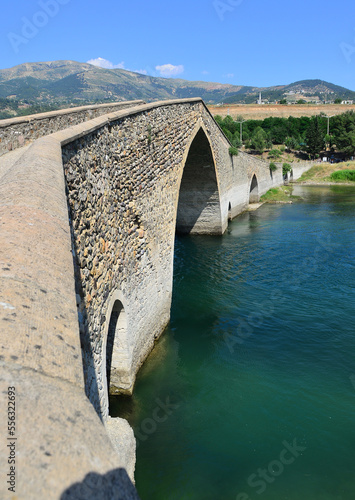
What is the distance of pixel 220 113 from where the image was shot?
69.2 m

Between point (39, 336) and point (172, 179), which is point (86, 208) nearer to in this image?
point (39, 336)

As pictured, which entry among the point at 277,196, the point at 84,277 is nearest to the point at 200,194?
the point at 84,277

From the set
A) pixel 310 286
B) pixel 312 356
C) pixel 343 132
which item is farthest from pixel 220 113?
pixel 312 356

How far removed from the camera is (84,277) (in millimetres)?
4504

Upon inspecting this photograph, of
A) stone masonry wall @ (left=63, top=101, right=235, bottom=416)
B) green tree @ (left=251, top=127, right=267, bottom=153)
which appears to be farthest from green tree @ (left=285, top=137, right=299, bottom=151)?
stone masonry wall @ (left=63, top=101, right=235, bottom=416)

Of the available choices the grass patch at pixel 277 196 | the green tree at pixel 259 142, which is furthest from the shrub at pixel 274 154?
the grass patch at pixel 277 196

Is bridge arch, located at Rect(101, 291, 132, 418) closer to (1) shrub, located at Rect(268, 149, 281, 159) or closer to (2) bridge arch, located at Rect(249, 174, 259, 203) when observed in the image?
(2) bridge arch, located at Rect(249, 174, 259, 203)

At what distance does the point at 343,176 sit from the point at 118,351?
4320 centimetres

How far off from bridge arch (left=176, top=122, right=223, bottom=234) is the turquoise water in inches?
200

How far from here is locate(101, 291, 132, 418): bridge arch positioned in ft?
22.2

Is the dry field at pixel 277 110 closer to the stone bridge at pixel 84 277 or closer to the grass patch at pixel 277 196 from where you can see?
the grass patch at pixel 277 196

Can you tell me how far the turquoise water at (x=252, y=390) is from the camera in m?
5.67

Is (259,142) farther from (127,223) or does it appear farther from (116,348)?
(116,348)

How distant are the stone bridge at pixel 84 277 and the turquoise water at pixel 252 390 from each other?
31.0 inches
